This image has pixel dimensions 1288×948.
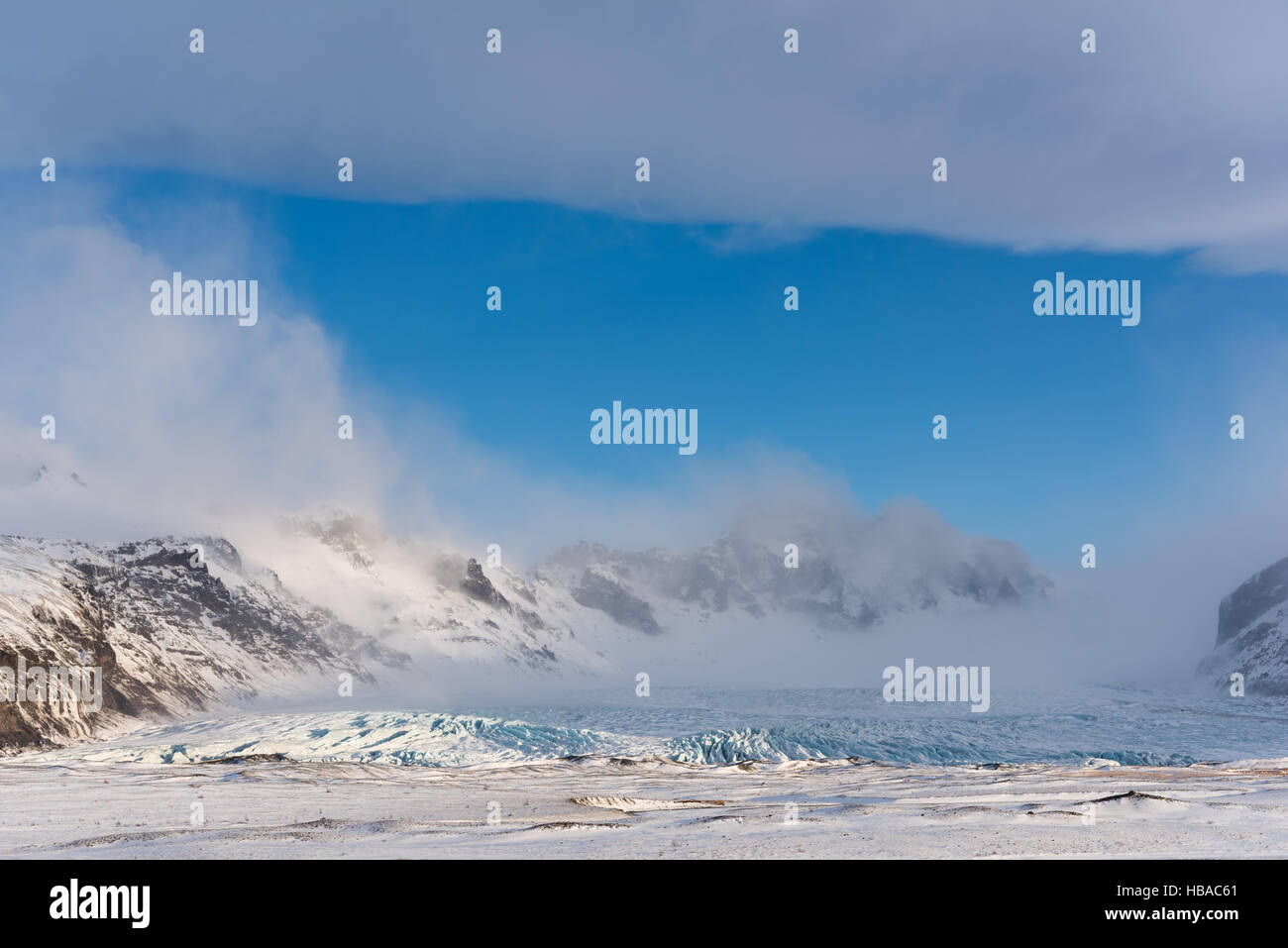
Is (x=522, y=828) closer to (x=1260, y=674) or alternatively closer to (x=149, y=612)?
(x=149, y=612)

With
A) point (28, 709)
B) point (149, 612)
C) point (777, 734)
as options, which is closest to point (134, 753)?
point (28, 709)

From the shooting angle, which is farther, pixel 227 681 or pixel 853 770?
pixel 227 681
